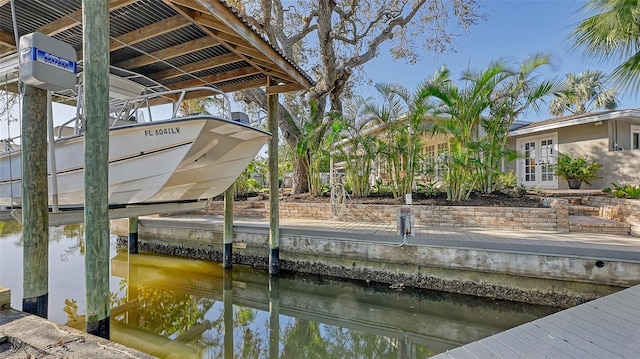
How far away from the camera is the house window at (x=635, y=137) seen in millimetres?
9827

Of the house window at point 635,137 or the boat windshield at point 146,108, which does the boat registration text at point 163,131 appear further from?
the house window at point 635,137

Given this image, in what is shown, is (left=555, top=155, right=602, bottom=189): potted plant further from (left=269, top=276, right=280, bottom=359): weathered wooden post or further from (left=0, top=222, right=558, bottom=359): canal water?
(left=269, top=276, right=280, bottom=359): weathered wooden post

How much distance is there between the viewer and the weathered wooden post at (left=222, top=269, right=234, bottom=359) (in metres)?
3.74

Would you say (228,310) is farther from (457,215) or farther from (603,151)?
(603,151)

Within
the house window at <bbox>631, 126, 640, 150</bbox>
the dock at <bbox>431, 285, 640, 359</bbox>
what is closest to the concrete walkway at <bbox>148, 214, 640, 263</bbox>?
the dock at <bbox>431, 285, 640, 359</bbox>

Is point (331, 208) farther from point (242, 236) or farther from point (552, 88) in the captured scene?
point (552, 88)

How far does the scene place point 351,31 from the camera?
1123 centimetres

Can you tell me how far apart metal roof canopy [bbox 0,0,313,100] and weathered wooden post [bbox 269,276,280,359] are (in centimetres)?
341

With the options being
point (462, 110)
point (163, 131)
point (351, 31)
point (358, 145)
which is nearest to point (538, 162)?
point (462, 110)

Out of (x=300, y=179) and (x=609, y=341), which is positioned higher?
(x=300, y=179)

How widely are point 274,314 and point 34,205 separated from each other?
9.98ft

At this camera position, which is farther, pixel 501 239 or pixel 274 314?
pixel 501 239

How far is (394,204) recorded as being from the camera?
7836mm

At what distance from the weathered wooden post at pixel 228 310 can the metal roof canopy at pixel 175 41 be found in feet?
11.5
